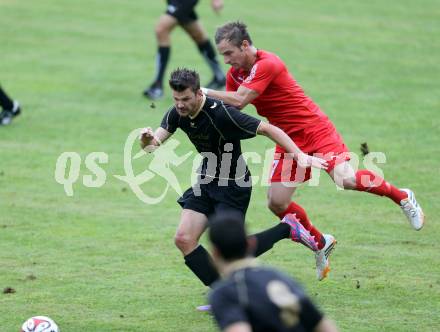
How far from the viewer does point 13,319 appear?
7.94 meters

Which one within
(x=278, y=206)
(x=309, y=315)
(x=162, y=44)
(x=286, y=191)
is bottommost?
(x=162, y=44)

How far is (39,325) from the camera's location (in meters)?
7.34

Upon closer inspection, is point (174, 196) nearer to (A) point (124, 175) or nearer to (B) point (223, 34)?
(A) point (124, 175)

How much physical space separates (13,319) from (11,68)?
11.5m

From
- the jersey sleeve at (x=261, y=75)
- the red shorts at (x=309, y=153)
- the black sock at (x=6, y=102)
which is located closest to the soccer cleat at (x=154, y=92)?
the black sock at (x=6, y=102)

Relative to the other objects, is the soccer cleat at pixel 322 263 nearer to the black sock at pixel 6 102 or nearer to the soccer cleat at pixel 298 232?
the soccer cleat at pixel 298 232

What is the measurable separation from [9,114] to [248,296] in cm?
1120

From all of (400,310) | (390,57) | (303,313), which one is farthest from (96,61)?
(303,313)

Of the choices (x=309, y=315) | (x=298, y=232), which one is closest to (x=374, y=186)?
(x=298, y=232)

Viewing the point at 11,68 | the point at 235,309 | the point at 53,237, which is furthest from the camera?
the point at 11,68

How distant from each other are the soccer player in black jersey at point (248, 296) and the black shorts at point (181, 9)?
11.9 metres

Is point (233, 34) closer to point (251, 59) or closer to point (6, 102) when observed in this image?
point (251, 59)

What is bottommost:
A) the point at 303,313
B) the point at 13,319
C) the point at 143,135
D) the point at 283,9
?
the point at 283,9

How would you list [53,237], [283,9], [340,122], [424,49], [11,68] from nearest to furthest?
[53,237]
[340,122]
[11,68]
[424,49]
[283,9]
